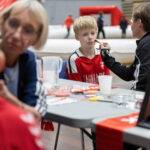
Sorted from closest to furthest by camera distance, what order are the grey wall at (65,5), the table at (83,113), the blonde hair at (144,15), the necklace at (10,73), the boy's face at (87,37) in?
1. the necklace at (10,73)
2. the table at (83,113)
3. the blonde hair at (144,15)
4. the boy's face at (87,37)
5. the grey wall at (65,5)

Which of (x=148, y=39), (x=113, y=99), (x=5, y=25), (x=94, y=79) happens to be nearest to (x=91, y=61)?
(x=94, y=79)

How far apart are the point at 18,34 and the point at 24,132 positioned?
0.48m

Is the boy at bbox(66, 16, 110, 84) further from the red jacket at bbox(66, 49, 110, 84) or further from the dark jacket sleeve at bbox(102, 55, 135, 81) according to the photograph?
the dark jacket sleeve at bbox(102, 55, 135, 81)

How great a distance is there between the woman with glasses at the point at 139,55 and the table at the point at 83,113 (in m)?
0.64

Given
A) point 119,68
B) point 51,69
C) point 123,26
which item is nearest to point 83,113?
point 51,69

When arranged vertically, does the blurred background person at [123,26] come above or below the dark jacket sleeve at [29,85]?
below

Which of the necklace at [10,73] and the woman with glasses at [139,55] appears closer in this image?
the necklace at [10,73]

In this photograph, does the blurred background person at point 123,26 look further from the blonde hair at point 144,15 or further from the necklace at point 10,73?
the necklace at point 10,73

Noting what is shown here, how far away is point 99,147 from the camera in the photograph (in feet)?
4.70

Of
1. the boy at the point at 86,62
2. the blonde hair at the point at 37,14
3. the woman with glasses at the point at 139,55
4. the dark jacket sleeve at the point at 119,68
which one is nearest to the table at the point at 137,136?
the blonde hair at the point at 37,14

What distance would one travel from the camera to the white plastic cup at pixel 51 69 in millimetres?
2424

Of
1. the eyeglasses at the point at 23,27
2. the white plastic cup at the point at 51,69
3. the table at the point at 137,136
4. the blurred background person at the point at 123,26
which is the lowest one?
the blurred background person at the point at 123,26

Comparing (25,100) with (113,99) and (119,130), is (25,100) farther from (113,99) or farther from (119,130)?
(113,99)

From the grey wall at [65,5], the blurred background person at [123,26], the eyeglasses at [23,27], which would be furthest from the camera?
the grey wall at [65,5]
